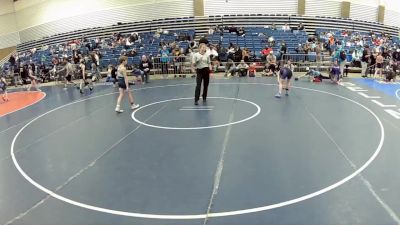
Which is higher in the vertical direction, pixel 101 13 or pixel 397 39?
pixel 101 13

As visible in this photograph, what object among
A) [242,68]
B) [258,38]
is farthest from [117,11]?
[242,68]

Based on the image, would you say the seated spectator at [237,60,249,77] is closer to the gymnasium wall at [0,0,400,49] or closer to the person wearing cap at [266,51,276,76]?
the person wearing cap at [266,51,276,76]

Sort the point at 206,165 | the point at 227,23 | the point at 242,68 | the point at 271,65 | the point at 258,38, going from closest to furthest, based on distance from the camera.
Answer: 1. the point at 206,165
2. the point at 242,68
3. the point at 271,65
4. the point at 258,38
5. the point at 227,23

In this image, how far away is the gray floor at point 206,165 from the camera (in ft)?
16.3

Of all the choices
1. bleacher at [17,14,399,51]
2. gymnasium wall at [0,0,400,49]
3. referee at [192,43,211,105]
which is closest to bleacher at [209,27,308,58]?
bleacher at [17,14,399,51]

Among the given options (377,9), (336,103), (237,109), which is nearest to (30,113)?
(237,109)

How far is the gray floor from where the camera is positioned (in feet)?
16.3

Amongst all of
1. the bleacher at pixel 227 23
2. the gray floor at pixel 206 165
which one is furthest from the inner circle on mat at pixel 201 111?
the bleacher at pixel 227 23

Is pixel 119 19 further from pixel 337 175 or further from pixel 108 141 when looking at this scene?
pixel 337 175

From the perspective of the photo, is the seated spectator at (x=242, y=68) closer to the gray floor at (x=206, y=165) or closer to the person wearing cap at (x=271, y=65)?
the person wearing cap at (x=271, y=65)

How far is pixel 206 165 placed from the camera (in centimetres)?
661

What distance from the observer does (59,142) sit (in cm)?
855

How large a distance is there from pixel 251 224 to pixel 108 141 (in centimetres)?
462

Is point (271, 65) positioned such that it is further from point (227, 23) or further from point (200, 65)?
point (227, 23)
